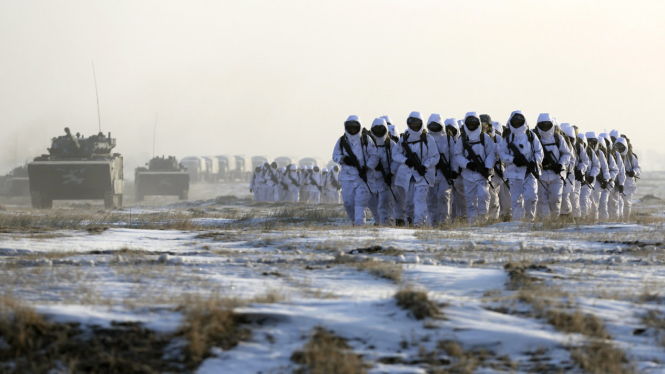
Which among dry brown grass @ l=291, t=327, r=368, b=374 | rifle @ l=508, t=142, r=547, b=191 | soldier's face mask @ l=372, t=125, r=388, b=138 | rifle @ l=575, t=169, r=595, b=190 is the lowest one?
dry brown grass @ l=291, t=327, r=368, b=374

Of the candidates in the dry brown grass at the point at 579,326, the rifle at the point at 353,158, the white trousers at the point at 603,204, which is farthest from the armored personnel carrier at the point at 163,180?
the dry brown grass at the point at 579,326

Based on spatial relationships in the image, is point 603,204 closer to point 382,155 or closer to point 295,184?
point 382,155

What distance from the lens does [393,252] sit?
307 inches

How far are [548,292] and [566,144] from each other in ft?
34.7

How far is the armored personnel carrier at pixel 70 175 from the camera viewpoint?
99.2 ft

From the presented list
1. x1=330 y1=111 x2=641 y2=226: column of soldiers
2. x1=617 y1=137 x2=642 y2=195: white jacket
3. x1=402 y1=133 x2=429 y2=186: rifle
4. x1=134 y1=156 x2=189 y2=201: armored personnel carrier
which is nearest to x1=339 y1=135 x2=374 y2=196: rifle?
x1=330 y1=111 x2=641 y2=226: column of soldiers

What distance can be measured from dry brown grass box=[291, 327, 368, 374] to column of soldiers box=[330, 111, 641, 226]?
9776 millimetres

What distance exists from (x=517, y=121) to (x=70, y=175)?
2096 cm

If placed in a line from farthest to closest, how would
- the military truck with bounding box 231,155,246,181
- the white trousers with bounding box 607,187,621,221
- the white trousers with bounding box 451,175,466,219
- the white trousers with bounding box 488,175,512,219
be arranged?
the military truck with bounding box 231,155,246,181
the white trousers with bounding box 607,187,621,221
the white trousers with bounding box 451,175,466,219
the white trousers with bounding box 488,175,512,219

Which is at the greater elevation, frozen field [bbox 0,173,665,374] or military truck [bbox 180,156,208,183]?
military truck [bbox 180,156,208,183]

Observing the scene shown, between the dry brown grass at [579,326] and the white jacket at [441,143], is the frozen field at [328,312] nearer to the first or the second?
the dry brown grass at [579,326]

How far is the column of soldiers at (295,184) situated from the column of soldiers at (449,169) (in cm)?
2349

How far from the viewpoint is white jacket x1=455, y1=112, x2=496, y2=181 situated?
579 inches

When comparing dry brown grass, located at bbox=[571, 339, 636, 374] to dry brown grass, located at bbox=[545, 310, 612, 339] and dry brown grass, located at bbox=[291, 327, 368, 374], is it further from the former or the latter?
dry brown grass, located at bbox=[291, 327, 368, 374]
